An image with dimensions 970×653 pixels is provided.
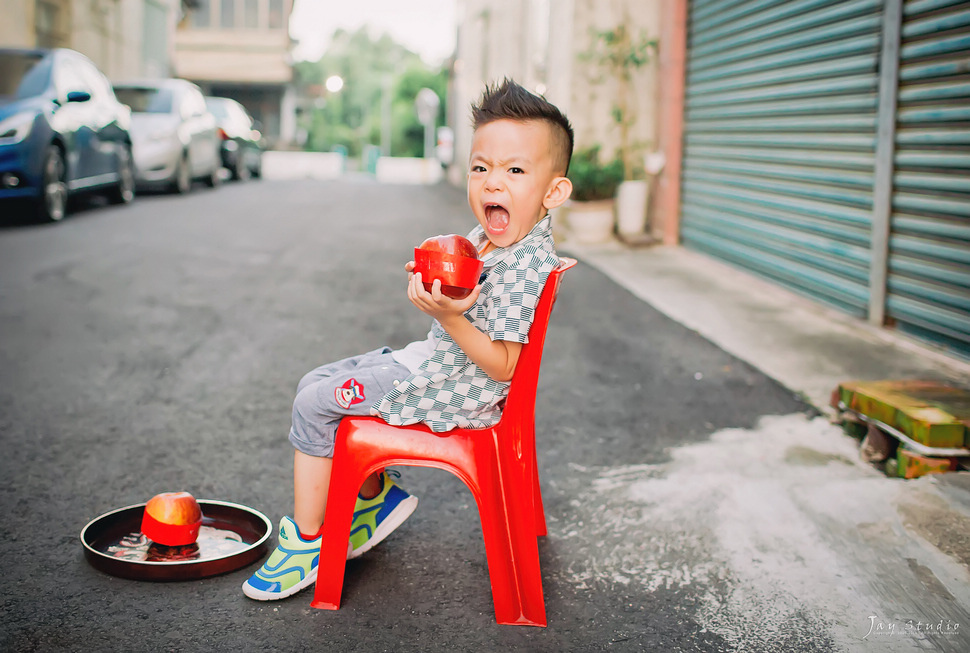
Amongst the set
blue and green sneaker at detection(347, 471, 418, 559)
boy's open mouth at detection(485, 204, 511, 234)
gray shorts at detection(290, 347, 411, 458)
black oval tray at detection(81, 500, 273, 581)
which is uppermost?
boy's open mouth at detection(485, 204, 511, 234)

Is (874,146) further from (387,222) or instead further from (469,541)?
(387,222)

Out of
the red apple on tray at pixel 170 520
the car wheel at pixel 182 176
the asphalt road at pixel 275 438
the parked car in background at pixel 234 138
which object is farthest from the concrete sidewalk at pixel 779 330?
the parked car in background at pixel 234 138

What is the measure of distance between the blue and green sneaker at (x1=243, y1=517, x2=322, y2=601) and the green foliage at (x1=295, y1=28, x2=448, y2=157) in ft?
134

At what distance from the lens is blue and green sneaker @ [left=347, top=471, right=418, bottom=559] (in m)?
2.65

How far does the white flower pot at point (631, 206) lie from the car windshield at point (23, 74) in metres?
6.06

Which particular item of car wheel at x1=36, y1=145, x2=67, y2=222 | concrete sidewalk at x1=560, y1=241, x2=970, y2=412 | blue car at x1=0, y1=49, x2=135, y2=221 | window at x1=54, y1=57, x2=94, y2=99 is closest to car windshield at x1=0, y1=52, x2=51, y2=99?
blue car at x1=0, y1=49, x2=135, y2=221

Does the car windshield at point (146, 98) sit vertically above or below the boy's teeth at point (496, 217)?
above

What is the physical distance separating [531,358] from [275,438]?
1755mm

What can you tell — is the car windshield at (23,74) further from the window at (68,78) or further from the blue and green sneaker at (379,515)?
the blue and green sneaker at (379,515)

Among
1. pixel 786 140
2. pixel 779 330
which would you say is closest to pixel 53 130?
pixel 786 140

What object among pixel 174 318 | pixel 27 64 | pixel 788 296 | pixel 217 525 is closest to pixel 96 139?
pixel 27 64

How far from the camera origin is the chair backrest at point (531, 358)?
7.43ft

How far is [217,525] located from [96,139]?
8370mm

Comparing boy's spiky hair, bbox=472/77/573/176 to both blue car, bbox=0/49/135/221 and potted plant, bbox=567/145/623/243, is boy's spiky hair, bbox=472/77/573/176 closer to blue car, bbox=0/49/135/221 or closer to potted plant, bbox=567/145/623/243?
blue car, bbox=0/49/135/221
